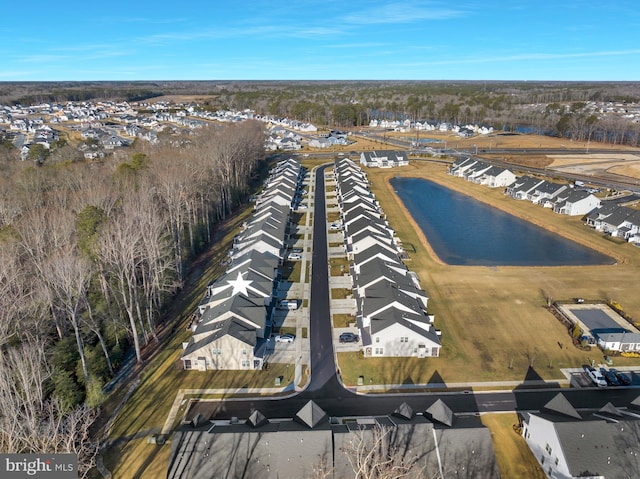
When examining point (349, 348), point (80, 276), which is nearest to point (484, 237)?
point (349, 348)

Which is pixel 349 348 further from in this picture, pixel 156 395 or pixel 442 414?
pixel 156 395

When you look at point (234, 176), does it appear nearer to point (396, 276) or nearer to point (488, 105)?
point (396, 276)

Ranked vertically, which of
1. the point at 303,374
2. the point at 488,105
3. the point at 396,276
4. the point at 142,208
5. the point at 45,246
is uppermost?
the point at 488,105

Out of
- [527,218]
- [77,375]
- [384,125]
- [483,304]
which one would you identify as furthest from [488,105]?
[77,375]
